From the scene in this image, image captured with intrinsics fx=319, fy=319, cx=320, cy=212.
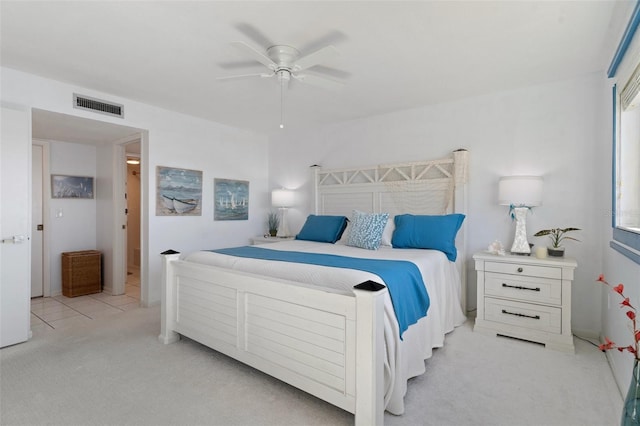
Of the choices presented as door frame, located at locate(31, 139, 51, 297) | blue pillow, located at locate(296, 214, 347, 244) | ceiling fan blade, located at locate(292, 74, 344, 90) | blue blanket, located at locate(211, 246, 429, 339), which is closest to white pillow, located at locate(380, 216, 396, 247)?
blue pillow, located at locate(296, 214, 347, 244)

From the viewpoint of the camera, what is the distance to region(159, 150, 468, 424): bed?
1.68 metres

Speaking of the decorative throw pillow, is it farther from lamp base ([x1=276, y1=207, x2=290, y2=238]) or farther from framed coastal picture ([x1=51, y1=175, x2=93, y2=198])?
framed coastal picture ([x1=51, y1=175, x2=93, y2=198])

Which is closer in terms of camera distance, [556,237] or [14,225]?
[14,225]

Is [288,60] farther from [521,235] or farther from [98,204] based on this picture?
[98,204]

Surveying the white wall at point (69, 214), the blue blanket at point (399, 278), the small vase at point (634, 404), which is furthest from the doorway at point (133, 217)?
the small vase at point (634, 404)

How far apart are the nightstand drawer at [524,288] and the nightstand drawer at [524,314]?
0.06 meters

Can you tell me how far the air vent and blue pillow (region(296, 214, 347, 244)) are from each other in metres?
2.58

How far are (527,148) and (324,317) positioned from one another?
114 inches

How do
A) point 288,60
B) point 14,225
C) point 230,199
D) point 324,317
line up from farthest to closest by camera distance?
1. point 230,199
2. point 14,225
3. point 288,60
4. point 324,317

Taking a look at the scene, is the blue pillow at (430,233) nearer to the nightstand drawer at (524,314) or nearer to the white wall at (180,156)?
the nightstand drawer at (524,314)

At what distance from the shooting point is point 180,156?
4.31 metres

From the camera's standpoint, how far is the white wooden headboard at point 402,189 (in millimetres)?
3621

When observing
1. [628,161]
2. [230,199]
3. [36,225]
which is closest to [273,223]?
[230,199]

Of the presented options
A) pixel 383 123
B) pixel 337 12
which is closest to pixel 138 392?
pixel 337 12
